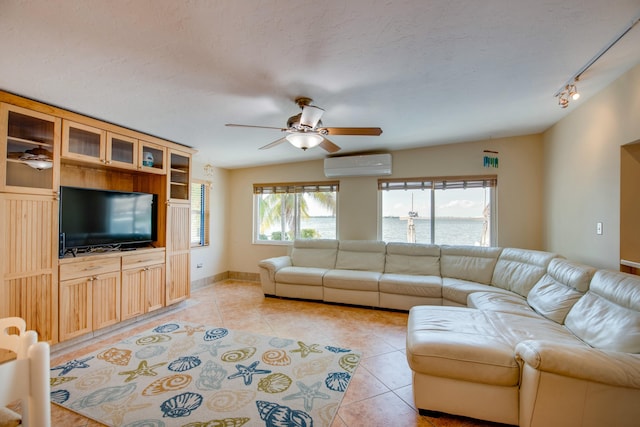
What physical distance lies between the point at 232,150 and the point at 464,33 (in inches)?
137

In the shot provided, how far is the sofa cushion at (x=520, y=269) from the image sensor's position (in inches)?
123

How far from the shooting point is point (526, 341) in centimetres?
175

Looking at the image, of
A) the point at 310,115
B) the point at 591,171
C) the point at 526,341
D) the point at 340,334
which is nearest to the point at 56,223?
the point at 310,115

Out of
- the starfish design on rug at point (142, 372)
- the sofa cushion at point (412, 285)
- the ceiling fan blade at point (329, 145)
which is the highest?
the ceiling fan blade at point (329, 145)

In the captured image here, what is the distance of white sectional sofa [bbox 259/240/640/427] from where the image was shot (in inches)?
59.2

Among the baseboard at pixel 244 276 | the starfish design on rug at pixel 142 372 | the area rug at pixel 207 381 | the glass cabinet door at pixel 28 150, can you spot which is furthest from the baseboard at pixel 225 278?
the glass cabinet door at pixel 28 150

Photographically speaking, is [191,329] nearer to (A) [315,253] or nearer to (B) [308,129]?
(A) [315,253]

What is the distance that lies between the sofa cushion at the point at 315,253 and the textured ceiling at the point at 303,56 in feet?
8.08

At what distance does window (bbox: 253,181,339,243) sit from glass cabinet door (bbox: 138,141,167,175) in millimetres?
2153

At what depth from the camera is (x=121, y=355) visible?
2.68 m

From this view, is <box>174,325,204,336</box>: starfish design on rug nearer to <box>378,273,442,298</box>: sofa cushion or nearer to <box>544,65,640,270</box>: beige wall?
<box>378,273,442,298</box>: sofa cushion

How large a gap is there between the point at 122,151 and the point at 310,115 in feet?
8.01

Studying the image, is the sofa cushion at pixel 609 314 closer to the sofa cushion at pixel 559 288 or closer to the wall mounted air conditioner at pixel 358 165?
the sofa cushion at pixel 559 288

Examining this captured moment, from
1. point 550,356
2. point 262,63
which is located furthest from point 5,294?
point 550,356
